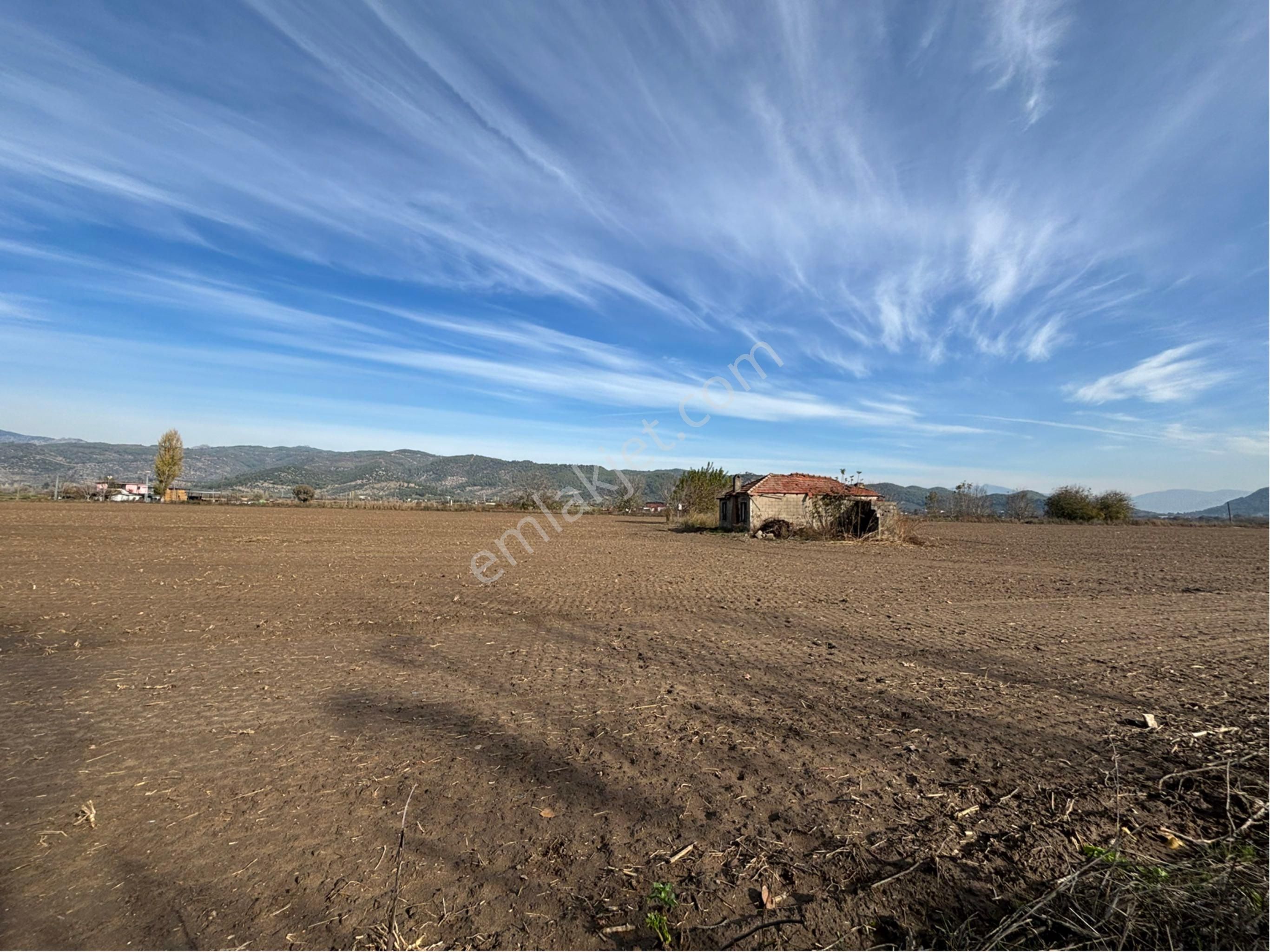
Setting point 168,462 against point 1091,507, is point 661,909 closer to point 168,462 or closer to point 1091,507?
point 1091,507

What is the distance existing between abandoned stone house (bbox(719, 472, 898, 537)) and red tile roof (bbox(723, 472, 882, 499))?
0.09 ft

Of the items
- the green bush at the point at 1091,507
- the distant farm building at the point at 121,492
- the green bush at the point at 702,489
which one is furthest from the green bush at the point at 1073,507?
the distant farm building at the point at 121,492

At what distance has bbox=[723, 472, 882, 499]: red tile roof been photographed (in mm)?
32688

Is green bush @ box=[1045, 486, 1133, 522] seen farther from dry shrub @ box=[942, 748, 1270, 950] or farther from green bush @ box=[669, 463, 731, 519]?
dry shrub @ box=[942, 748, 1270, 950]

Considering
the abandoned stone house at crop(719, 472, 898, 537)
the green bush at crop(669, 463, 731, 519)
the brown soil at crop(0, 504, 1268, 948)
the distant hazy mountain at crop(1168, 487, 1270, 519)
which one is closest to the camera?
the brown soil at crop(0, 504, 1268, 948)

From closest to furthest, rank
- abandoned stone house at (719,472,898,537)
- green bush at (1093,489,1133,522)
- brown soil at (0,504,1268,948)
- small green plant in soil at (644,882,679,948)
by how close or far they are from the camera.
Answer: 1. small green plant in soil at (644,882,679,948)
2. brown soil at (0,504,1268,948)
3. abandoned stone house at (719,472,898,537)
4. green bush at (1093,489,1133,522)

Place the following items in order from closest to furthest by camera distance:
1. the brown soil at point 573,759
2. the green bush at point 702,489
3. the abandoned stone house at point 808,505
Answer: the brown soil at point 573,759
the abandoned stone house at point 808,505
the green bush at point 702,489

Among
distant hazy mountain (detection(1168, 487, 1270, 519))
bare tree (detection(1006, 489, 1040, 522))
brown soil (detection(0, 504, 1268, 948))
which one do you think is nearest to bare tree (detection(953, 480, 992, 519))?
bare tree (detection(1006, 489, 1040, 522))

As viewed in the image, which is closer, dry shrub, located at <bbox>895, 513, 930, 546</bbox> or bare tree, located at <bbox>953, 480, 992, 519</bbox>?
dry shrub, located at <bbox>895, 513, 930, 546</bbox>

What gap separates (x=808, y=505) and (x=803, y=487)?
2.24m

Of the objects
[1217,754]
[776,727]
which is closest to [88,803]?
[776,727]

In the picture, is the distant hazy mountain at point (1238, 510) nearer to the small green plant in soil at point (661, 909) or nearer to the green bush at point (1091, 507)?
the green bush at point (1091, 507)

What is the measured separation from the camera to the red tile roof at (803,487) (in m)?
32.7

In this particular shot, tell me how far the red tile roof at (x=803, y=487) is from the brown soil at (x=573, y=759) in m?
21.8
